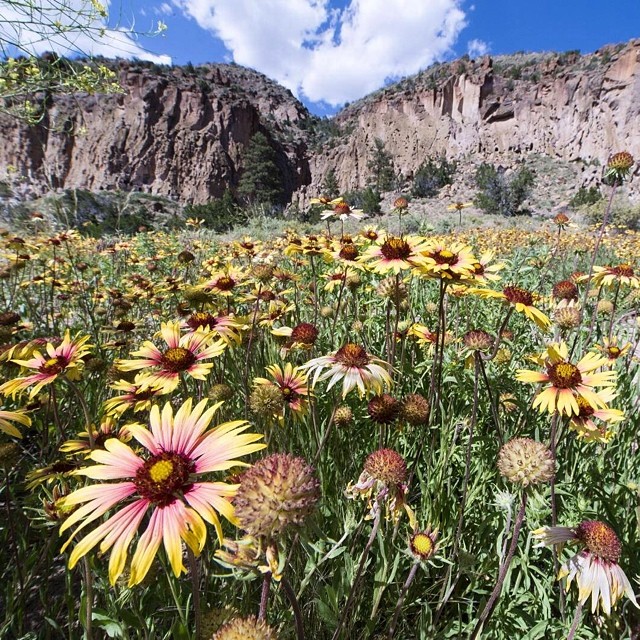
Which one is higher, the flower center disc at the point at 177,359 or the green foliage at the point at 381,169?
the green foliage at the point at 381,169

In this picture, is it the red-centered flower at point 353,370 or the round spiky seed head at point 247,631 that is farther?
the red-centered flower at point 353,370

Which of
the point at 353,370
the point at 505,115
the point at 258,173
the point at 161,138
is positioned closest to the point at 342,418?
the point at 353,370

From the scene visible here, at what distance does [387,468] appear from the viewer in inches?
37.7

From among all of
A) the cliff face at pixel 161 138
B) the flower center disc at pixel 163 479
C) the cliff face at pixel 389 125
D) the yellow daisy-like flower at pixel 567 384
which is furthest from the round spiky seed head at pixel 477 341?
the cliff face at pixel 161 138

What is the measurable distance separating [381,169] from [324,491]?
5313cm

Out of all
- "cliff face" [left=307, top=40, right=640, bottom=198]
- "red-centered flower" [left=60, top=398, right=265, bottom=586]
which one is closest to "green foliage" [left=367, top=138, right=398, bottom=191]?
"cliff face" [left=307, top=40, right=640, bottom=198]

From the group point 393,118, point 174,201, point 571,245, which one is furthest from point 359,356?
point 393,118

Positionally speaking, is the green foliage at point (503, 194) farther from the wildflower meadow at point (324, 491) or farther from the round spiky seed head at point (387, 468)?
the round spiky seed head at point (387, 468)

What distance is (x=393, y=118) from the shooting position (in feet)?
188

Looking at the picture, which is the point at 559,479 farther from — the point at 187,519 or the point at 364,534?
the point at 187,519

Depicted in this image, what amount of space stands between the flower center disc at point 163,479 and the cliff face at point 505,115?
150ft

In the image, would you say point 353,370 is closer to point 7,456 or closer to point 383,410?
point 383,410

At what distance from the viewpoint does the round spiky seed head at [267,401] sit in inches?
51.6

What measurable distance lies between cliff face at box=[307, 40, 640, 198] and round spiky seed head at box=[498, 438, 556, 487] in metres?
45.2
